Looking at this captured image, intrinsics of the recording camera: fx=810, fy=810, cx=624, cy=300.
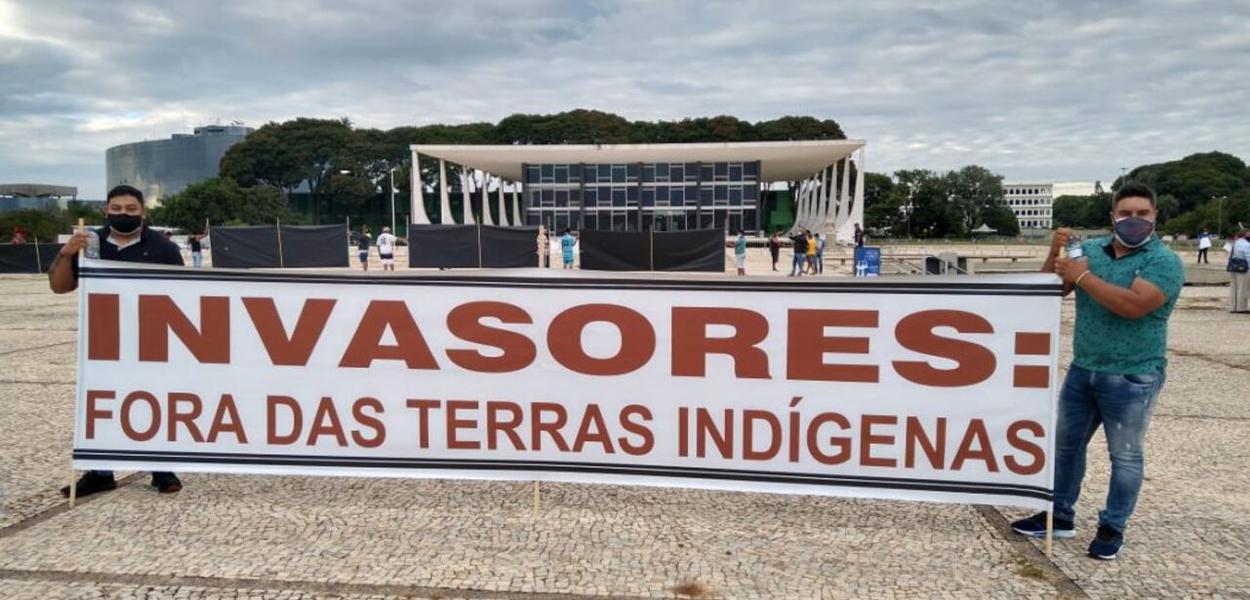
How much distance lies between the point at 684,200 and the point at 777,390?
6740cm

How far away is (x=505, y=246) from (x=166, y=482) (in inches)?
783

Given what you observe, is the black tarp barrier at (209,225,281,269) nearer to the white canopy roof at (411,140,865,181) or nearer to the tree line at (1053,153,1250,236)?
the white canopy roof at (411,140,865,181)

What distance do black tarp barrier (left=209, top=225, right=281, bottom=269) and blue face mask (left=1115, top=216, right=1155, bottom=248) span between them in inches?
990

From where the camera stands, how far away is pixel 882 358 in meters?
3.91

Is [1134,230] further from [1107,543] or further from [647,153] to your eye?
[647,153]

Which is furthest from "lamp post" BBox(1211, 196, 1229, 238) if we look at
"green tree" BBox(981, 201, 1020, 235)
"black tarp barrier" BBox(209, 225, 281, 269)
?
"black tarp barrier" BBox(209, 225, 281, 269)

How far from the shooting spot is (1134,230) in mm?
3566

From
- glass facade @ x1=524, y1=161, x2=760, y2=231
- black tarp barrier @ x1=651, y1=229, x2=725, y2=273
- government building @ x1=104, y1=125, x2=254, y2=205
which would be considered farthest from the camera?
government building @ x1=104, y1=125, x2=254, y2=205

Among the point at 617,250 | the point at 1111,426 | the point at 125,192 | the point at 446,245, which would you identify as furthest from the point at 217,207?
the point at 1111,426

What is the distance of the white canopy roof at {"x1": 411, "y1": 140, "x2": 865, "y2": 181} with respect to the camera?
6394 cm

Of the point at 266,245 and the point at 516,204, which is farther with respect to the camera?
the point at 516,204

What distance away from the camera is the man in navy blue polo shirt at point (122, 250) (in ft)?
14.8

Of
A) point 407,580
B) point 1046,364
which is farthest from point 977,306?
point 407,580

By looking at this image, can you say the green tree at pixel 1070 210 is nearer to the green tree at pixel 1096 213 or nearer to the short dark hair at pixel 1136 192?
the green tree at pixel 1096 213
